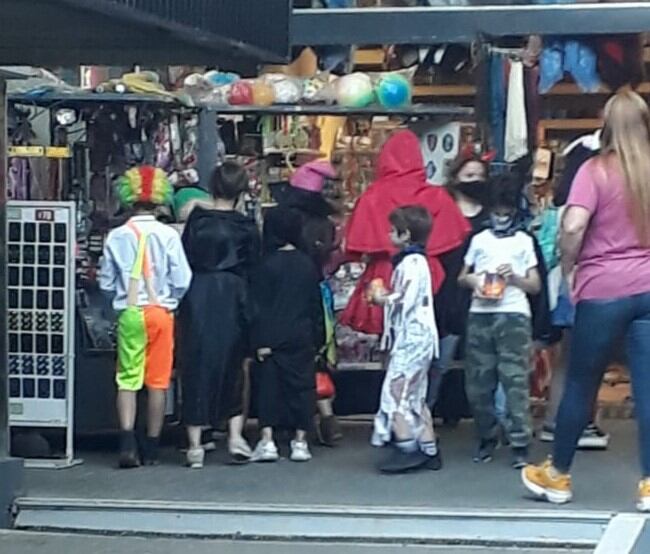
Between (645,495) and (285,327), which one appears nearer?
(645,495)

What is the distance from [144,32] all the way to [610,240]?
2.39m

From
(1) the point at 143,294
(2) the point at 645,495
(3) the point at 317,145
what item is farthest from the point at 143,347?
(2) the point at 645,495

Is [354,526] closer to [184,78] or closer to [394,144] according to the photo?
[394,144]

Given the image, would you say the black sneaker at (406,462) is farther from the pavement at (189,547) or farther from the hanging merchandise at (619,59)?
the hanging merchandise at (619,59)

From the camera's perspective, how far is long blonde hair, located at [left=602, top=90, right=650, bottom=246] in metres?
7.48

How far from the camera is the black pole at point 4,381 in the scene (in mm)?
7996

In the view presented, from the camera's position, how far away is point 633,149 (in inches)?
297

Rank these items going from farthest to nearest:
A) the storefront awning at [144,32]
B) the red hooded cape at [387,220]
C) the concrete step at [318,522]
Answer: the red hooded cape at [387,220] < the concrete step at [318,522] < the storefront awning at [144,32]

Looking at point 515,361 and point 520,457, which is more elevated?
point 515,361

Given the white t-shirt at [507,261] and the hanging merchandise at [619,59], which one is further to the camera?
the hanging merchandise at [619,59]

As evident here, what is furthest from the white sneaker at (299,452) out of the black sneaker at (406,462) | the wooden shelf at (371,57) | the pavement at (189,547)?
the wooden shelf at (371,57)

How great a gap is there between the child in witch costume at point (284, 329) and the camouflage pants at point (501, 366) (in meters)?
0.88

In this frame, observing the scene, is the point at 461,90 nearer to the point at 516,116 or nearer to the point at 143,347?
the point at 516,116

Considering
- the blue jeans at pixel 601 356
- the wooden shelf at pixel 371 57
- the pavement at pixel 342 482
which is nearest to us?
the blue jeans at pixel 601 356
